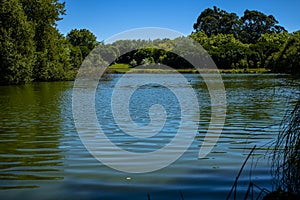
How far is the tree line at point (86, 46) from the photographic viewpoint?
3816 centimetres

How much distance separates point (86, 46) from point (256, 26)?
77961 mm

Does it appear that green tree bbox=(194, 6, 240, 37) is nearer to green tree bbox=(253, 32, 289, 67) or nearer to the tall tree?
green tree bbox=(253, 32, 289, 67)

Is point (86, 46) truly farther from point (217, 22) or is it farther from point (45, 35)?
point (217, 22)

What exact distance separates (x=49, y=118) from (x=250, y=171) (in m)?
8.92

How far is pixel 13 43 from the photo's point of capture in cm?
3891

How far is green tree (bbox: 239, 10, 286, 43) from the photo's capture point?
474 feet

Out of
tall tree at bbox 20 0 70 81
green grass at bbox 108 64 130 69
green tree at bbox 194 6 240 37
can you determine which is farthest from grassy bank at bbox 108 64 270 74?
green tree at bbox 194 6 240 37

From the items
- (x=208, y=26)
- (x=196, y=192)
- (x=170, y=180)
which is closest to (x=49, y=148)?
(x=170, y=180)

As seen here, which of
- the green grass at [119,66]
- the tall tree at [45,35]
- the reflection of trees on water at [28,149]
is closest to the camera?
the reflection of trees on water at [28,149]

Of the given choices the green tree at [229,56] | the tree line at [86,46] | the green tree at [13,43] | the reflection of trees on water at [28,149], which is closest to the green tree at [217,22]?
the tree line at [86,46]

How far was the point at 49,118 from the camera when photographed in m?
13.2

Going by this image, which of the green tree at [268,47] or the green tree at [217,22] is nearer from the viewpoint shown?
the green tree at [268,47]

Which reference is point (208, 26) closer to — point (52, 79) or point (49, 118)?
point (52, 79)

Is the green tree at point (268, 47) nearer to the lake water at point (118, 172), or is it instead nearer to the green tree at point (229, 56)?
the green tree at point (229, 56)
